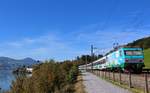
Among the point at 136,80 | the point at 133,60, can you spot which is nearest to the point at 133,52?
the point at 133,60

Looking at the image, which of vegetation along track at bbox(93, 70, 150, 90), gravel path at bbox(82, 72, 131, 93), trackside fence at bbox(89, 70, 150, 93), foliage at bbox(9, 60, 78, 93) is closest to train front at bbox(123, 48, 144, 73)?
vegetation along track at bbox(93, 70, 150, 90)

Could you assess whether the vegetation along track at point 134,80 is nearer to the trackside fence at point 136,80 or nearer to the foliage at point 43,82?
the trackside fence at point 136,80

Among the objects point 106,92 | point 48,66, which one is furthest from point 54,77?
point 106,92

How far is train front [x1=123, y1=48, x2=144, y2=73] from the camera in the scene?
40281 mm

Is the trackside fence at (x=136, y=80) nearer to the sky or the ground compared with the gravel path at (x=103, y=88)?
nearer to the sky

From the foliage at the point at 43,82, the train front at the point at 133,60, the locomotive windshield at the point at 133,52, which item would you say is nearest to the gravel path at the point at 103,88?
the foliage at the point at 43,82

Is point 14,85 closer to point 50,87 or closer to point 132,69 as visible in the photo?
point 50,87

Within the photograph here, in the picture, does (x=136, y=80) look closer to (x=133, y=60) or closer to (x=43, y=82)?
(x=43, y=82)

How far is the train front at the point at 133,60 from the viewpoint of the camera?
132 feet

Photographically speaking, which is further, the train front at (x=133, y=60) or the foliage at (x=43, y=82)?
the train front at (x=133, y=60)

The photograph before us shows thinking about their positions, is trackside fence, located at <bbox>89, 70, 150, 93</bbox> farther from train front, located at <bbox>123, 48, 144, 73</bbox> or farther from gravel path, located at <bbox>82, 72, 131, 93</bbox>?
train front, located at <bbox>123, 48, 144, 73</bbox>

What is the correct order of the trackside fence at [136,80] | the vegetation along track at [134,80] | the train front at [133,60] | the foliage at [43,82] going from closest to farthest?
the trackside fence at [136,80] → the foliage at [43,82] → the vegetation along track at [134,80] → the train front at [133,60]

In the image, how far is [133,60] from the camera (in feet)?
133

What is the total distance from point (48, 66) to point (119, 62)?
43.9ft
